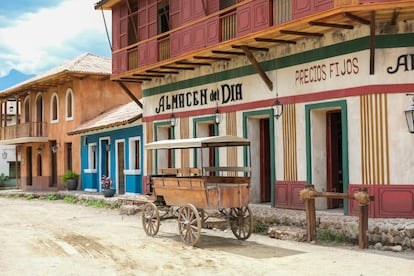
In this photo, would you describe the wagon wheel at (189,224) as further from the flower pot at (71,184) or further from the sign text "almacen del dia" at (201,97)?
the flower pot at (71,184)

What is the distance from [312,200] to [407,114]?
2.40 metres

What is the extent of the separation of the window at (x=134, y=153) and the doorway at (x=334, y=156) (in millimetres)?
10188

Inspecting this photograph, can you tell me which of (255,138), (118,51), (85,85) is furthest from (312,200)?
(85,85)

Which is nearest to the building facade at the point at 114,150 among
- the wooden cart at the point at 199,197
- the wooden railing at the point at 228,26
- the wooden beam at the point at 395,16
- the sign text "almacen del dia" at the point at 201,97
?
the sign text "almacen del dia" at the point at 201,97

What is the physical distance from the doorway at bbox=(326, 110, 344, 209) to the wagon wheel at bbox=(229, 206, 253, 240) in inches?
101

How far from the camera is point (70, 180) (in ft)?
92.6

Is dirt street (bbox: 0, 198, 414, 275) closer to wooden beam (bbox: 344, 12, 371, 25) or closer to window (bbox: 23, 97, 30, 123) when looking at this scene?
wooden beam (bbox: 344, 12, 371, 25)

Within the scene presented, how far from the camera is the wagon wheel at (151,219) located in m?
13.1

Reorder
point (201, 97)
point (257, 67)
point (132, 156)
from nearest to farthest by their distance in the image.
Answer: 1. point (257, 67)
2. point (201, 97)
3. point (132, 156)

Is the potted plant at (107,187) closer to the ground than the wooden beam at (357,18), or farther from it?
closer to the ground

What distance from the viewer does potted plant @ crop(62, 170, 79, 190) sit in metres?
28.2

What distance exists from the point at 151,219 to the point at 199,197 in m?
2.07

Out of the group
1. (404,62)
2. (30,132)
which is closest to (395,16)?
(404,62)

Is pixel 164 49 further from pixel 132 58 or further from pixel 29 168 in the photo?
pixel 29 168
